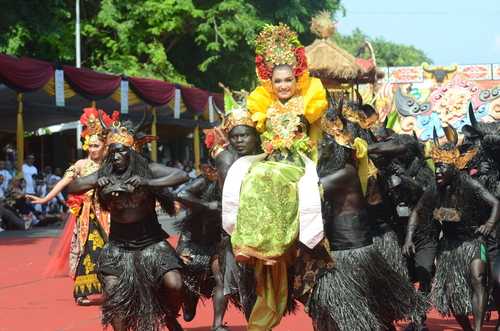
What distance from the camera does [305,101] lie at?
20.0ft

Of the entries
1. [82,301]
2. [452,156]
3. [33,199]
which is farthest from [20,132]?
[452,156]

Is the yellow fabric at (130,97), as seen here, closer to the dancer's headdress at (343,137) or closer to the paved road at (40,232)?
the paved road at (40,232)

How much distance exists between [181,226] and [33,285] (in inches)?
156

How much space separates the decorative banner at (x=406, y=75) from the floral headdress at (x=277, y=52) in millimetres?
26337

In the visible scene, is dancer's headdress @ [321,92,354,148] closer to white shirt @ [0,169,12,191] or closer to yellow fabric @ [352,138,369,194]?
yellow fabric @ [352,138,369,194]

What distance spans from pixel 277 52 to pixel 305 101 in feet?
1.47

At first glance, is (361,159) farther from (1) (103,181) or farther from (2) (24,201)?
(2) (24,201)

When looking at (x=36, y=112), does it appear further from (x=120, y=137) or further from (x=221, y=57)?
(x=120, y=137)

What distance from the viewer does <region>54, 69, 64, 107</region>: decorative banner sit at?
66.1 ft

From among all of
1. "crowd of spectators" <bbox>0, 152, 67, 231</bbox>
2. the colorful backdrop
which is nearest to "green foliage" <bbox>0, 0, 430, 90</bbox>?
the colorful backdrop

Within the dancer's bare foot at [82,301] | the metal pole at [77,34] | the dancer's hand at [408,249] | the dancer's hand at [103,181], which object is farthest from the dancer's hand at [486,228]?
the metal pole at [77,34]

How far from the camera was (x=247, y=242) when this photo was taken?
539cm

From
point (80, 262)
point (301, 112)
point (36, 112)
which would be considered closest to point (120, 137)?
point (301, 112)

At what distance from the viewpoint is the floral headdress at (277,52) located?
20.6 ft
